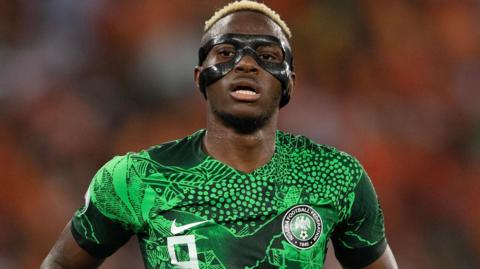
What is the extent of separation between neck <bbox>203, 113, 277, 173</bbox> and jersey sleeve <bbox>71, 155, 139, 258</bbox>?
0.82ft

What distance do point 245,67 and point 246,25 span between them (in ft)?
0.49

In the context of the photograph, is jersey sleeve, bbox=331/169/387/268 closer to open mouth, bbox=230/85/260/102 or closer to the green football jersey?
the green football jersey

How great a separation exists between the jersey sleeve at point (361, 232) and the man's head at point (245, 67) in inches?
13.4

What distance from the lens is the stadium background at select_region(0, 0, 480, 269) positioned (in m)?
4.30

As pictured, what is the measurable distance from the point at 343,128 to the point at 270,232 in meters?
2.33

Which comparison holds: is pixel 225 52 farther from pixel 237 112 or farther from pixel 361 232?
pixel 361 232

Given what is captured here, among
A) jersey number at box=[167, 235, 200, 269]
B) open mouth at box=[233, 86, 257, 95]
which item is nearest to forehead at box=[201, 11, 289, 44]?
open mouth at box=[233, 86, 257, 95]

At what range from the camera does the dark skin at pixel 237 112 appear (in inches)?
92.8

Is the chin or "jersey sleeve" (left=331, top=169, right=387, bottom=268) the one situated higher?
the chin

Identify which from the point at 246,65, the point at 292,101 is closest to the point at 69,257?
the point at 246,65

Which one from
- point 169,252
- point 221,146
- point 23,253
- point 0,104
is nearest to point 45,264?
point 169,252

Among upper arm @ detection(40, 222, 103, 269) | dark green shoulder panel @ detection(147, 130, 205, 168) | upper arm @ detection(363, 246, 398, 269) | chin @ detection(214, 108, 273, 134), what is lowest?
upper arm @ detection(363, 246, 398, 269)

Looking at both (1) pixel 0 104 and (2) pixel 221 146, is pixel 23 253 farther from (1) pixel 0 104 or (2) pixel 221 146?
(2) pixel 221 146

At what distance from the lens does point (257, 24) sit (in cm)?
245
